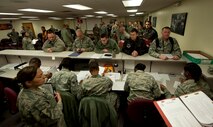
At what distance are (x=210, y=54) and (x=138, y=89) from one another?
1602 millimetres

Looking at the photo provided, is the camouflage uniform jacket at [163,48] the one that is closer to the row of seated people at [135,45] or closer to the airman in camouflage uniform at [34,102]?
the row of seated people at [135,45]

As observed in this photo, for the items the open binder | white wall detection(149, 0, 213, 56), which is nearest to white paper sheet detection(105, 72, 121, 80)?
the open binder

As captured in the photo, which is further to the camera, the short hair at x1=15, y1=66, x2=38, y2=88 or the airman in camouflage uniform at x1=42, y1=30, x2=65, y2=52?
the airman in camouflage uniform at x1=42, y1=30, x2=65, y2=52

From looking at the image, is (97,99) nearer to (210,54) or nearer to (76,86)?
(76,86)

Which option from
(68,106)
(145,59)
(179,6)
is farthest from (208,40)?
(68,106)

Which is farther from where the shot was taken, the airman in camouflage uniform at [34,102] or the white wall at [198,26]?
the white wall at [198,26]

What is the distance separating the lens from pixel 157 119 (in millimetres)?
1617

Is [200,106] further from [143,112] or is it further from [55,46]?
[55,46]

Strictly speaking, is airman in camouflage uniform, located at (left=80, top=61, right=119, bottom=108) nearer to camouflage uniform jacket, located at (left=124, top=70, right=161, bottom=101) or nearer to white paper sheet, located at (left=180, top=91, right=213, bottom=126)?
camouflage uniform jacket, located at (left=124, top=70, right=161, bottom=101)

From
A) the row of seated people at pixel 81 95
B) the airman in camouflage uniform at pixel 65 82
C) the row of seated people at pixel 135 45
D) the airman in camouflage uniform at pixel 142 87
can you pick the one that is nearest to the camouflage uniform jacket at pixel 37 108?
the row of seated people at pixel 81 95

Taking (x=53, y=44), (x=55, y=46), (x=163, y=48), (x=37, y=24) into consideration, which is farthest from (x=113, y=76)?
(x=37, y=24)

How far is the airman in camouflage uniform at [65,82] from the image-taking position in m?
1.86

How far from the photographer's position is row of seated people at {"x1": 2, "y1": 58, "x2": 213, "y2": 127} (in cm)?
113

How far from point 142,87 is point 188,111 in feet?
2.17
